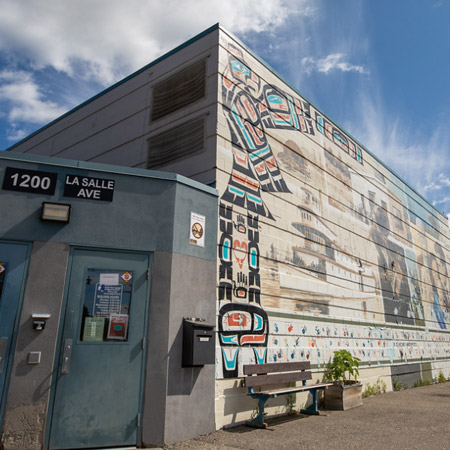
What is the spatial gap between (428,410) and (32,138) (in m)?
12.9

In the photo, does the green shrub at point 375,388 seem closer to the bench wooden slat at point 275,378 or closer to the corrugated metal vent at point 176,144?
the bench wooden slat at point 275,378

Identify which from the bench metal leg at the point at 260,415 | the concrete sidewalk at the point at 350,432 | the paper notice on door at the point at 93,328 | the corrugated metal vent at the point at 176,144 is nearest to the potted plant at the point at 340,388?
the concrete sidewalk at the point at 350,432

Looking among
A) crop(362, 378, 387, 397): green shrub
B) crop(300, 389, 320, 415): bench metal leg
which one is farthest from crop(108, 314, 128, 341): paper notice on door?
crop(362, 378, 387, 397): green shrub

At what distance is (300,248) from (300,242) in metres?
0.14

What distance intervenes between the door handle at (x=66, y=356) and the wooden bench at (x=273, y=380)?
2.77 metres

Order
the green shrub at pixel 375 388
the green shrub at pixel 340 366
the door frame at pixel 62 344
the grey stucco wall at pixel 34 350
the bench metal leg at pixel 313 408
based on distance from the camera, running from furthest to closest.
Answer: the green shrub at pixel 375 388, the green shrub at pixel 340 366, the bench metal leg at pixel 313 408, the door frame at pixel 62 344, the grey stucco wall at pixel 34 350

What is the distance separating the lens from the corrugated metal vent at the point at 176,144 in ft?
24.5

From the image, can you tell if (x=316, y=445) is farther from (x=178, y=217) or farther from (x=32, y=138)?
(x=32, y=138)

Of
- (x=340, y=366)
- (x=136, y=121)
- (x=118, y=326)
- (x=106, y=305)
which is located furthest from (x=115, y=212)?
(x=340, y=366)

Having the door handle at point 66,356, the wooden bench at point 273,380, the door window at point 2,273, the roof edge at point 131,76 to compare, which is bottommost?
the wooden bench at point 273,380

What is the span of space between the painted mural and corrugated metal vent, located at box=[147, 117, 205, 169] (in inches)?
19.8

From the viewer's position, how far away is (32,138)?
12.3m

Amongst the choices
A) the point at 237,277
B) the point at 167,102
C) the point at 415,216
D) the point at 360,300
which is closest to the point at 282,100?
the point at 167,102

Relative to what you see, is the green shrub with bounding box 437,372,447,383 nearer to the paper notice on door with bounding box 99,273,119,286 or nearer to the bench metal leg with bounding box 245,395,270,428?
the bench metal leg with bounding box 245,395,270,428
